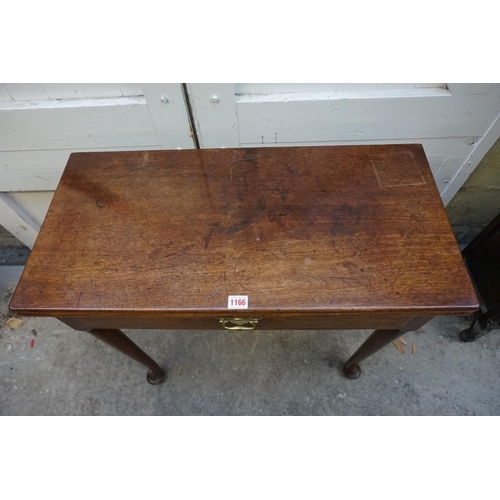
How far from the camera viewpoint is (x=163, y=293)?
77cm

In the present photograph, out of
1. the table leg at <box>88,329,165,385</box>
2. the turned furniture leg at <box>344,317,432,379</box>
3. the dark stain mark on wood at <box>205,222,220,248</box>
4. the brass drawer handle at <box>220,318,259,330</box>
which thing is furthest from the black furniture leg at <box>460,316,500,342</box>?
the table leg at <box>88,329,165,385</box>

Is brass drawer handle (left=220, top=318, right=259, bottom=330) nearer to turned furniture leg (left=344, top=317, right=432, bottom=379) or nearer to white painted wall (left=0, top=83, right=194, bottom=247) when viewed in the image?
turned furniture leg (left=344, top=317, right=432, bottom=379)

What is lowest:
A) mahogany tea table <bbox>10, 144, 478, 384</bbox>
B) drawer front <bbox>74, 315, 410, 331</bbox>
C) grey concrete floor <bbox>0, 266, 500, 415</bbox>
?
grey concrete floor <bbox>0, 266, 500, 415</bbox>

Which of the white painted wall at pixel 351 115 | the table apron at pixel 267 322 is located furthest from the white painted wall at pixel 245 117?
the table apron at pixel 267 322

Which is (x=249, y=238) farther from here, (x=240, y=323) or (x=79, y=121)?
(x=79, y=121)

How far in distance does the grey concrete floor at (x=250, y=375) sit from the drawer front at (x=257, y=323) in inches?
27.7

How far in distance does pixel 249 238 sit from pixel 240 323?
0.22 metres

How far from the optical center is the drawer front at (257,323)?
825 millimetres

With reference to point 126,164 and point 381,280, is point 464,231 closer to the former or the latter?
point 381,280

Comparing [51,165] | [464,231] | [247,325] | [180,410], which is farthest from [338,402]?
[51,165]

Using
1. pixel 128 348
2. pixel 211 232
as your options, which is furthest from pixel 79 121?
pixel 128 348

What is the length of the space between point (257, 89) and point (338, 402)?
128cm

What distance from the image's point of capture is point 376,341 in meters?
1.08

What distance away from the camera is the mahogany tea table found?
76cm
